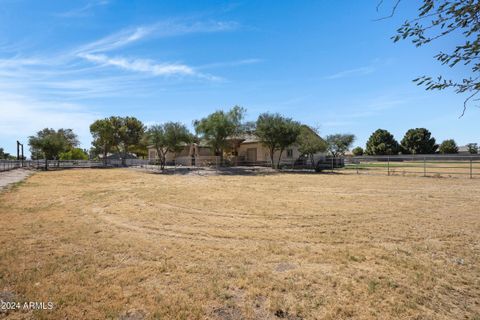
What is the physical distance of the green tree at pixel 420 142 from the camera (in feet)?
219

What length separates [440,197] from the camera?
37.2ft

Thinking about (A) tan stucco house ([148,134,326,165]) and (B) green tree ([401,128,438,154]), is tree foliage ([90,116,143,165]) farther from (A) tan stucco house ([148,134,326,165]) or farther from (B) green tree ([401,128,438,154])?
(B) green tree ([401,128,438,154])

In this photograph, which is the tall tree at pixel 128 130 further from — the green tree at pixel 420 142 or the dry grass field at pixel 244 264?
the green tree at pixel 420 142

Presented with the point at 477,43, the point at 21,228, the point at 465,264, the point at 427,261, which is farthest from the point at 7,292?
the point at 465,264

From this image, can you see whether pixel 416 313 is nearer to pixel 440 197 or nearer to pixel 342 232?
pixel 342 232

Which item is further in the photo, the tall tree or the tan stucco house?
the tall tree

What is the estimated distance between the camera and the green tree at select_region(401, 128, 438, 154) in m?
66.8

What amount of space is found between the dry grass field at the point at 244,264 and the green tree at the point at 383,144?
6599 cm

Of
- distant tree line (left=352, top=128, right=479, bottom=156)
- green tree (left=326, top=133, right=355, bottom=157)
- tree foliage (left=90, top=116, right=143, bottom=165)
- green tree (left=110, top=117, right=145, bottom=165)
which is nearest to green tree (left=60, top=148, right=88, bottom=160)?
tree foliage (left=90, top=116, right=143, bottom=165)

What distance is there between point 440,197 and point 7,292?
527 inches

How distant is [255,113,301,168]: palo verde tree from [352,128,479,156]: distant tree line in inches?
1844

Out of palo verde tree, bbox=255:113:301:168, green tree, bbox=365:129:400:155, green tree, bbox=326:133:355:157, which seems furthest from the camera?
green tree, bbox=365:129:400:155

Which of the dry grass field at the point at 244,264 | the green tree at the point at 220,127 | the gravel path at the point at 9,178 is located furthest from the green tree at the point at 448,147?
the gravel path at the point at 9,178

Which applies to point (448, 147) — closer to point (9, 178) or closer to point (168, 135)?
point (168, 135)
